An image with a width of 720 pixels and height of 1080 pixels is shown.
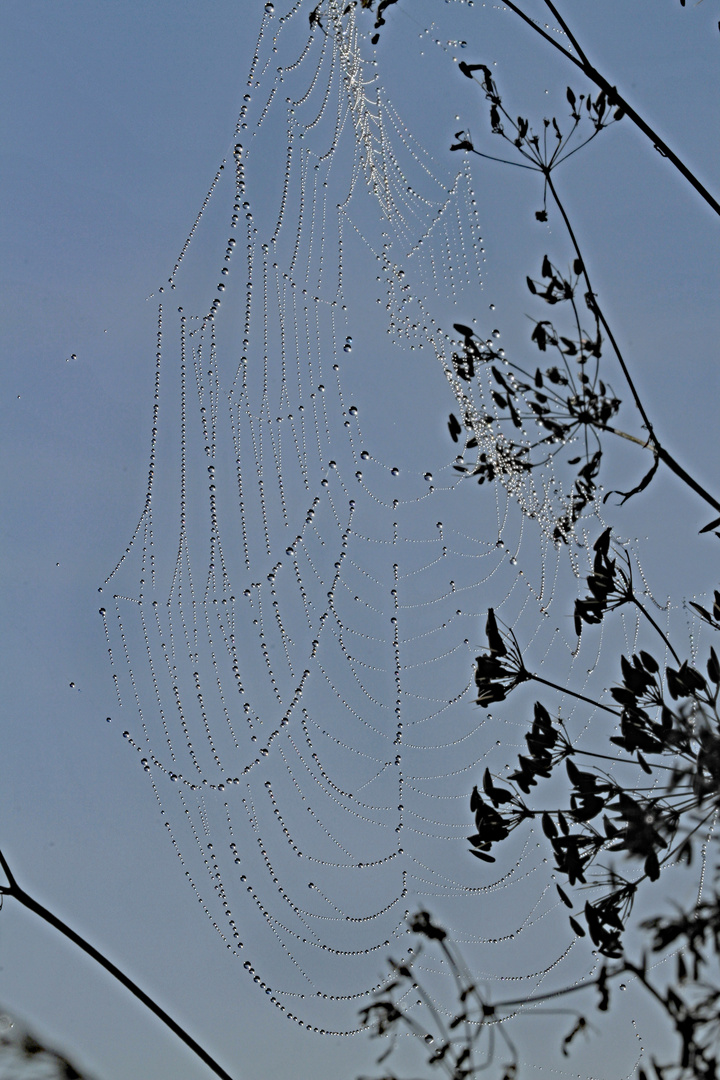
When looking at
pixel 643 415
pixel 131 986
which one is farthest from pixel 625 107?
pixel 131 986

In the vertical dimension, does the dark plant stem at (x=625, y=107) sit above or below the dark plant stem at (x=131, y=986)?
above

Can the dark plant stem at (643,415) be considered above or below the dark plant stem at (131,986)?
above

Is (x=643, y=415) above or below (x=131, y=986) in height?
above

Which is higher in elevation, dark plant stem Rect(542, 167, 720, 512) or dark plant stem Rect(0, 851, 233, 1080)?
dark plant stem Rect(542, 167, 720, 512)

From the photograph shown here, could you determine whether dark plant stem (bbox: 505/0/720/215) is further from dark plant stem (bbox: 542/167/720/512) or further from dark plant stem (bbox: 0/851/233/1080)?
dark plant stem (bbox: 0/851/233/1080)

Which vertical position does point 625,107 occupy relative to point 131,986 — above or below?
above

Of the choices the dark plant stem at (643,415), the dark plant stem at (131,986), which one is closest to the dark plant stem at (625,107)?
the dark plant stem at (643,415)

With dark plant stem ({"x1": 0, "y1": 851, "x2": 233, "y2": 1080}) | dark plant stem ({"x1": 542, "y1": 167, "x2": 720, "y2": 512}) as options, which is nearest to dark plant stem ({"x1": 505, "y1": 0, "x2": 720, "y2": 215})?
dark plant stem ({"x1": 542, "y1": 167, "x2": 720, "y2": 512})

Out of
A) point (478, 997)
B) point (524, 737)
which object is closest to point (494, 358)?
point (524, 737)

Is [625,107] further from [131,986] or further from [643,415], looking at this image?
[131,986]

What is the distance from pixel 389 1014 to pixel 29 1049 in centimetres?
61

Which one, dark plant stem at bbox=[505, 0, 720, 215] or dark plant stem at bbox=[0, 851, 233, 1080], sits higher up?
dark plant stem at bbox=[505, 0, 720, 215]

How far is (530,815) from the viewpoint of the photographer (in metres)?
2.12

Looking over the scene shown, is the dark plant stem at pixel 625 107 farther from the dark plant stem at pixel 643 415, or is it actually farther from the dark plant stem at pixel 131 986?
the dark plant stem at pixel 131 986
